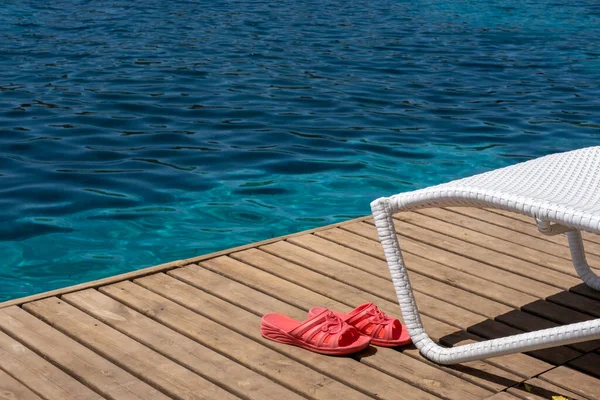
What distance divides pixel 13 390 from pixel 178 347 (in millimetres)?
572

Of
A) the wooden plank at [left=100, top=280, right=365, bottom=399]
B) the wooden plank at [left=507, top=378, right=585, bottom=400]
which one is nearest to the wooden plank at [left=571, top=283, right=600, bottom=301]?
the wooden plank at [left=507, top=378, right=585, bottom=400]

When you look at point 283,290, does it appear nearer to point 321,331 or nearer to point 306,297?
point 306,297

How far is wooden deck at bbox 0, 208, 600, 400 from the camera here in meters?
2.88

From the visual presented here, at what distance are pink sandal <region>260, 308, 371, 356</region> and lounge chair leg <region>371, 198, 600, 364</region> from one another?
0.19 metres

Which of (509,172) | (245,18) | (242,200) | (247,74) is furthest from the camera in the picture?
(245,18)

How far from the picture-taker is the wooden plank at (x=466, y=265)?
147 inches

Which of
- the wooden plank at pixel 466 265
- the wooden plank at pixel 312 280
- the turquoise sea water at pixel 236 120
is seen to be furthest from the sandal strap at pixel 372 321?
the turquoise sea water at pixel 236 120

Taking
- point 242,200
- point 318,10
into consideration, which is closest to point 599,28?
point 318,10

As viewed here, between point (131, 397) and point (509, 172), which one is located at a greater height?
point (509, 172)

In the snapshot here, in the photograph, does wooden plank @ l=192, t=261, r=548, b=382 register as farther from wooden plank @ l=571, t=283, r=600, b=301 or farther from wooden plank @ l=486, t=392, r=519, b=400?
wooden plank @ l=571, t=283, r=600, b=301

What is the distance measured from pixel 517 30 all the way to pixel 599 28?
4.57ft

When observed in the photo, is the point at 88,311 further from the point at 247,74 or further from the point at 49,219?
the point at 247,74

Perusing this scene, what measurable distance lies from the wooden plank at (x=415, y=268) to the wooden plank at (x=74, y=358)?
1183 mm

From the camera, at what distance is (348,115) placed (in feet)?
26.6
